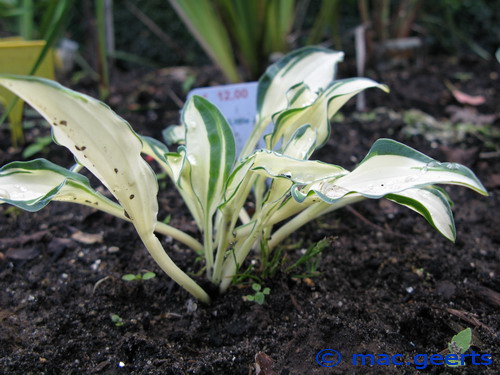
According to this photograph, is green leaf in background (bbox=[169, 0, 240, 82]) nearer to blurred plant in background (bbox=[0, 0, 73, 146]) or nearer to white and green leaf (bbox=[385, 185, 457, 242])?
blurred plant in background (bbox=[0, 0, 73, 146])

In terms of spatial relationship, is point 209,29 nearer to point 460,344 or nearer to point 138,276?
point 138,276

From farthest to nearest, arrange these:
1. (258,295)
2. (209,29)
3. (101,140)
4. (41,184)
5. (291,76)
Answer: (209,29), (291,76), (258,295), (41,184), (101,140)

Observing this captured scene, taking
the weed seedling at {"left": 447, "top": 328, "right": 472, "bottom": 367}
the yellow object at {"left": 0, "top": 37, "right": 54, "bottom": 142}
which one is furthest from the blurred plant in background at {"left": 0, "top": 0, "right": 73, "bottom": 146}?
the weed seedling at {"left": 447, "top": 328, "right": 472, "bottom": 367}

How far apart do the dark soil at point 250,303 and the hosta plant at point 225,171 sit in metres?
0.10

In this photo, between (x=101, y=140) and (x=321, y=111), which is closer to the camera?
(x=101, y=140)

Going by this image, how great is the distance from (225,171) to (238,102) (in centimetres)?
38

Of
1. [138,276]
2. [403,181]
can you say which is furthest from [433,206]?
[138,276]

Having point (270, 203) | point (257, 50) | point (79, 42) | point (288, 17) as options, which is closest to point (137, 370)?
point (270, 203)

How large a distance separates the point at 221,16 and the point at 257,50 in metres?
0.18

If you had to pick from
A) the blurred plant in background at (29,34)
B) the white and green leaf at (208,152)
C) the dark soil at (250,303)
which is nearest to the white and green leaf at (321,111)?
the white and green leaf at (208,152)

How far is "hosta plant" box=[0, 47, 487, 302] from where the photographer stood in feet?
2.19

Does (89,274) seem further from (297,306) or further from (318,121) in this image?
(318,121)

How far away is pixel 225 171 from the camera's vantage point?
869 millimetres

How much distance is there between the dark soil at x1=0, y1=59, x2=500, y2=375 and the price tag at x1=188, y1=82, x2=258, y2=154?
27 centimetres
